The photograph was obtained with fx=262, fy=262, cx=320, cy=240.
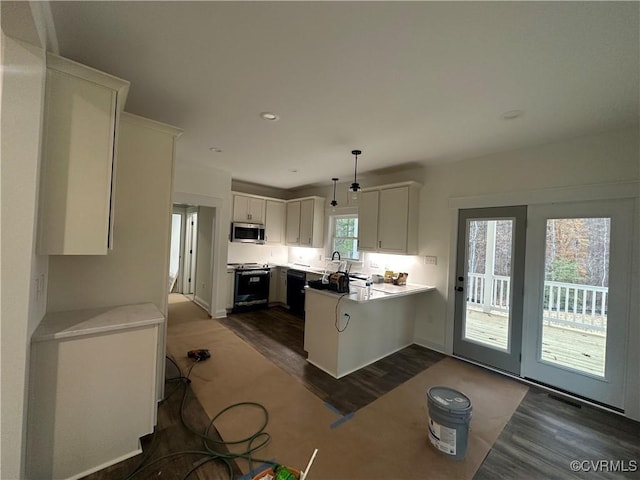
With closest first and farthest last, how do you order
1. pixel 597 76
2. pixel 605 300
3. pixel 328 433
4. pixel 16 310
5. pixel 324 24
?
1. pixel 16 310
2. pixel 324 24
3. pixel 597 76
4. pixel 328 433
5. pixel 605 300

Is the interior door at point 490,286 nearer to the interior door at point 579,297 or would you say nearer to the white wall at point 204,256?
the interior door at point 579,297

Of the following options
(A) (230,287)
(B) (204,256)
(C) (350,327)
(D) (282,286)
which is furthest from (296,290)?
(C) (350,327)

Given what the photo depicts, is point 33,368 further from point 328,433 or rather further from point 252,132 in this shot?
point 252,132

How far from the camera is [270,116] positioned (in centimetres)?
262

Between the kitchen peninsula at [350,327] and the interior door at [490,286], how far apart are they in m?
0.63

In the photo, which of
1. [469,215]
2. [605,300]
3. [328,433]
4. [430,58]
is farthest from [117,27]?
[605,300]

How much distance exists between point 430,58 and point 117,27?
76.2 inches

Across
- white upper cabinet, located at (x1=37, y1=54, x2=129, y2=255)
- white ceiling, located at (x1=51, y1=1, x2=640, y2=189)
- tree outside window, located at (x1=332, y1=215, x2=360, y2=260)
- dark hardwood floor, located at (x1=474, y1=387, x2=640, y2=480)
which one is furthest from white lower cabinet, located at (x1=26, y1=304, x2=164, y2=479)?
tree outside window, located at (x1=332, y1=215, x2=360, y2=260)

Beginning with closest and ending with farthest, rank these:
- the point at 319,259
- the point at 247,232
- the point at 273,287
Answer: the point at 247,232
the point at 319,259
the point at 273,287

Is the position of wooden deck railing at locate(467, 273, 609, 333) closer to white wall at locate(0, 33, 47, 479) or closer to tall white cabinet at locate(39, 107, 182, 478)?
tall white cabinet at locate(39, 107, 182, 478)

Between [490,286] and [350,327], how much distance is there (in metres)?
1.94

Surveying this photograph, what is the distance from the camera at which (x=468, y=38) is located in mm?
1527

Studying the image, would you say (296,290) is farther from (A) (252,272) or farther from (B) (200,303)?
(B) (200,303)

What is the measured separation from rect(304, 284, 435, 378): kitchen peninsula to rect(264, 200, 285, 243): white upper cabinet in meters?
2.94
